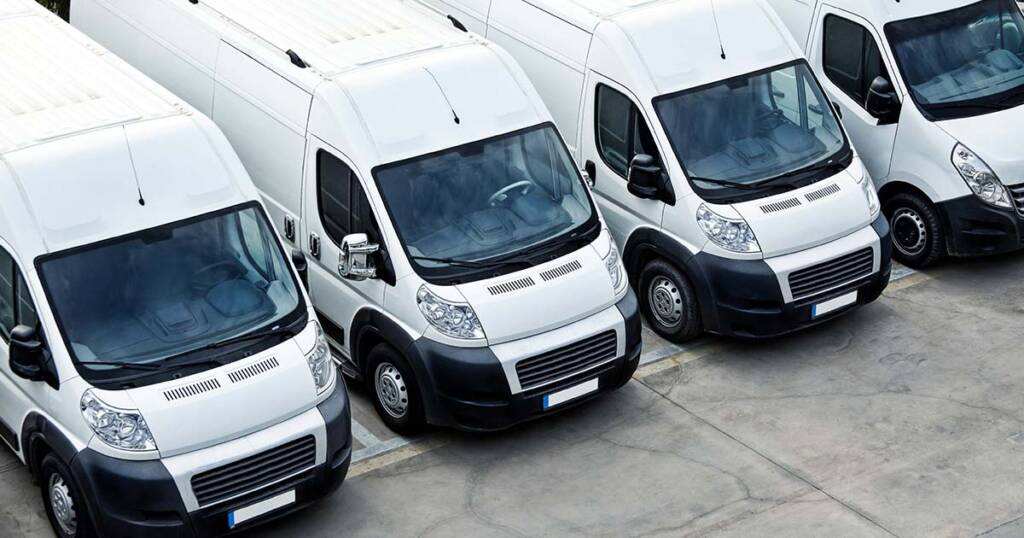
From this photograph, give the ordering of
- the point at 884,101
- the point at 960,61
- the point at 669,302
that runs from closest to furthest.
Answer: the point at 669,302 → the point at 884,101 → the point at 960,61

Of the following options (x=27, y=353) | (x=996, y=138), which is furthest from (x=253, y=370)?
(x=996, y=138)

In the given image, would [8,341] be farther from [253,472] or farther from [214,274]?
[253,472]

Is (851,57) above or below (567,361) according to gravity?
above

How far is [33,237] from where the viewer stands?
33.4ft

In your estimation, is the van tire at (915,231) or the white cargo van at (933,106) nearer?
the white cargo van at (933,106)

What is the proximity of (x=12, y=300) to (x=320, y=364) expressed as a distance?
200 centimetres

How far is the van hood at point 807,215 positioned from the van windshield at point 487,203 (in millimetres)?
1371

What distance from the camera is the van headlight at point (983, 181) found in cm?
1350

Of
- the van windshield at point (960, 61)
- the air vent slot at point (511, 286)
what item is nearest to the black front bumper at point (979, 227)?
the van windshield at point (960, 61)

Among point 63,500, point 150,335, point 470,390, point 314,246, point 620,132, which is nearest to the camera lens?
point 63,500

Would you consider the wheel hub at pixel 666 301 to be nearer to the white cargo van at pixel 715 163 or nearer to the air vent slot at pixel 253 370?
the white cargo van at pixel 715 163

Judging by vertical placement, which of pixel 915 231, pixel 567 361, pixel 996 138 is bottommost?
pixel 567 361

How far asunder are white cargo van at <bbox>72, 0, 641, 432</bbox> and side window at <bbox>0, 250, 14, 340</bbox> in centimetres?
228

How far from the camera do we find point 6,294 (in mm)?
10414
